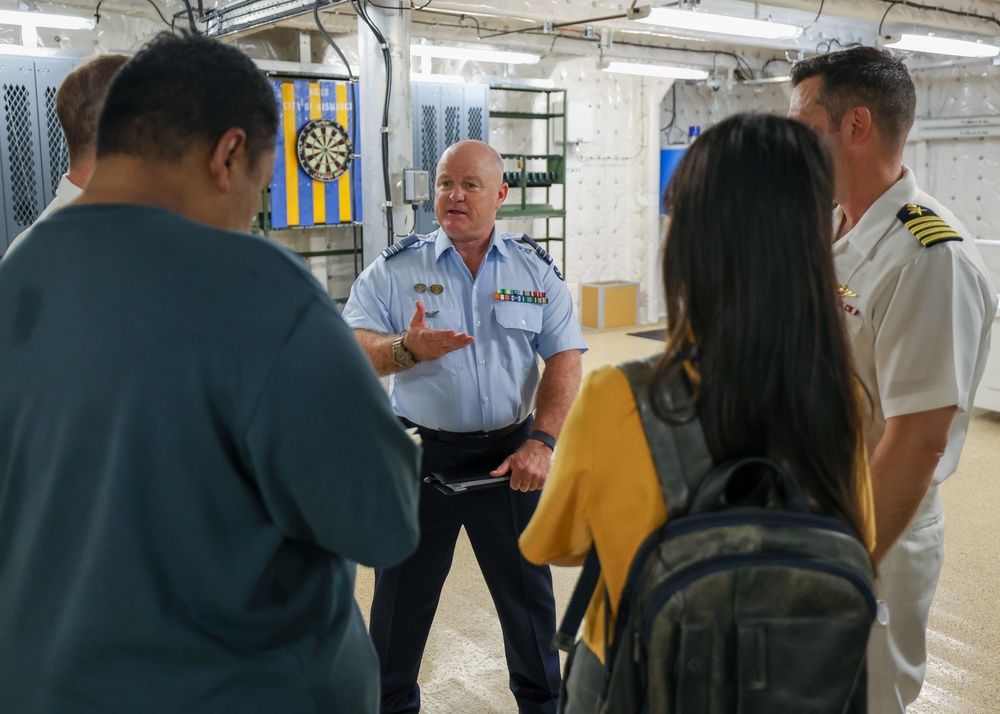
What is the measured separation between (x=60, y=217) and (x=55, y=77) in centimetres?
538

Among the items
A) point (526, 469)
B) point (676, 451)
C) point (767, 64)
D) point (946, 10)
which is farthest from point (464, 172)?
point (767, 64)

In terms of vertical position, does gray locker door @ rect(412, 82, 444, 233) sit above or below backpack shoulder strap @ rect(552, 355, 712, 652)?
above

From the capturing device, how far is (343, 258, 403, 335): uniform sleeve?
236 cm

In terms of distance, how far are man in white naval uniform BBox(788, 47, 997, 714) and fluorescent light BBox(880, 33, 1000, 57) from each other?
223 inches

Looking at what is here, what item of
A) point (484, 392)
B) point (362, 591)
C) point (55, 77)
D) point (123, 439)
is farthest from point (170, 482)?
point (55, 77)

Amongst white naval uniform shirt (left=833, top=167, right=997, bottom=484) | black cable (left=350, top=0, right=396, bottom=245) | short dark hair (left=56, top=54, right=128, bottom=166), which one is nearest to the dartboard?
black cable (left=350, top=0, right=396, bottom=245)

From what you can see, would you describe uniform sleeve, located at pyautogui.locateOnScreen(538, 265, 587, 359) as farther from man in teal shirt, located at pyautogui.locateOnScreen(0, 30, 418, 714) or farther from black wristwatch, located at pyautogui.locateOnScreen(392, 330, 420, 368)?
man in teal shirt, located at pyautogui.locateOnScreen(0, 30, 418, 714)

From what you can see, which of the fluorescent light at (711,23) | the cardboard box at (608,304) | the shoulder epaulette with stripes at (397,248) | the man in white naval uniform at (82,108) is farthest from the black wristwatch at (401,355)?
the cardboard box at (608,304)

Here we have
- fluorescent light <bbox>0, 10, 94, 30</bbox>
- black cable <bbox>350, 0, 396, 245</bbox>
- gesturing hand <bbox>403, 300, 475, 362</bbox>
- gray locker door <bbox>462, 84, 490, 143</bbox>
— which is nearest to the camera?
gesturing hand <bbox>403, 300, 475, 362</bbox>

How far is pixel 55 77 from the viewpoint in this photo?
550 centimetres

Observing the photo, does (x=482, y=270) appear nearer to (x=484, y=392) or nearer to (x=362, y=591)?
(x=484, y=392)

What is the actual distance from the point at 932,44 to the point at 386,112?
15.4ft

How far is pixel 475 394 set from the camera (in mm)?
2264

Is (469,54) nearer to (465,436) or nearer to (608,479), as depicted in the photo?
(465,436)
